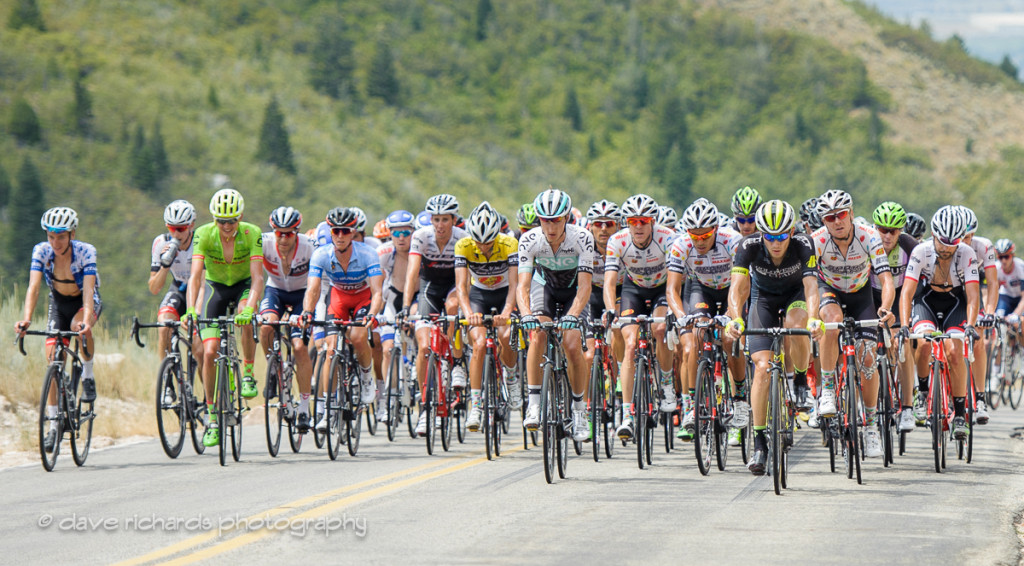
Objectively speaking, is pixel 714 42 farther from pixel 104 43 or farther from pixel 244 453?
pixel 244 453

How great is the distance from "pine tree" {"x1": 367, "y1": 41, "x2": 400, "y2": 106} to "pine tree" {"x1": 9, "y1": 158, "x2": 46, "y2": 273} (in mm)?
26953

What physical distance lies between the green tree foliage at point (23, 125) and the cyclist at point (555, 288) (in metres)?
35.9

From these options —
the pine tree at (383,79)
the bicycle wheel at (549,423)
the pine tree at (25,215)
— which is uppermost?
the pine tree at (383,79)

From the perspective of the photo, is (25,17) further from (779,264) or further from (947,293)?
(779,264)

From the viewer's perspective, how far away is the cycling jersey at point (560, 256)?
38.3 ft

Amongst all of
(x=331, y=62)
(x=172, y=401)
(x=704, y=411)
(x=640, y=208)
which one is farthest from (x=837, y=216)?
(x=331, y=62)

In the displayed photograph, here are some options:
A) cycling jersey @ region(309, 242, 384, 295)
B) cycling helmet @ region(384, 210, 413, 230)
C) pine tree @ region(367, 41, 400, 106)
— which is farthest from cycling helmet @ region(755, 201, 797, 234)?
pine tree @ region(367, 41, 400, 106)

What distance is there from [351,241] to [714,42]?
2969 inches

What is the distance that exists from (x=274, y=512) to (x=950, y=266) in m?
7.42

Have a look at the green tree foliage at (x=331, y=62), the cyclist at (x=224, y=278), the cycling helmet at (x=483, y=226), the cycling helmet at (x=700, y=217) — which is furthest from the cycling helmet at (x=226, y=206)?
the green tree foliage at (x=331, y=62)

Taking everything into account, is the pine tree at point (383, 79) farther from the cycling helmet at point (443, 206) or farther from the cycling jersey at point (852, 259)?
the cycling jersey at point (852, 259)

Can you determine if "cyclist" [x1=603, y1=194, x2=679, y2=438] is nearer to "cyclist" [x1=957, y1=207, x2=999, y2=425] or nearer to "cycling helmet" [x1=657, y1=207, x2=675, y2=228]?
"cycling helmet" [x1=657, y1=207, x2=675, y2=228]

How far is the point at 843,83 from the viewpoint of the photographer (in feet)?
271

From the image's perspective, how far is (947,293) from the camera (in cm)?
1288
